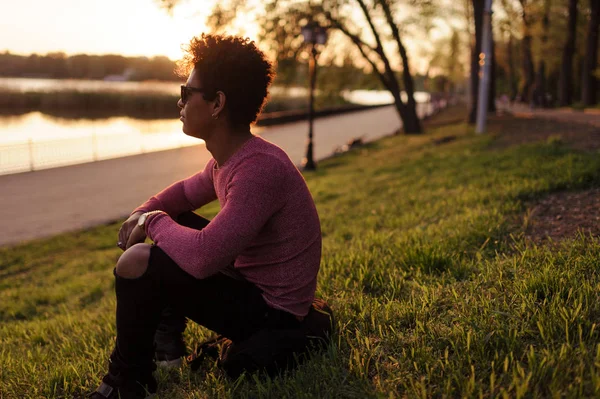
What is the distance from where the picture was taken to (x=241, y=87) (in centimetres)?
235

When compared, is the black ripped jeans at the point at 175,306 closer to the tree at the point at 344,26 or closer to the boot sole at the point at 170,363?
the boot sole at the point at 170,363

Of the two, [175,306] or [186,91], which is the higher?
[186,91]

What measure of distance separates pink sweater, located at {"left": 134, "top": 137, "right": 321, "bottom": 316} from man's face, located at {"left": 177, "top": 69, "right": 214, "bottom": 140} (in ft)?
0.66

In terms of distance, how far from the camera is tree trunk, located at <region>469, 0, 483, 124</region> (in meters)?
19.1

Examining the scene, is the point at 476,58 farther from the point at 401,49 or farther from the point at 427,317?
the point at 427,317

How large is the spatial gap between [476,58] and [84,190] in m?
15.3

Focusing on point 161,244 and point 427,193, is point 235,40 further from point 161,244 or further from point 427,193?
point 427,193

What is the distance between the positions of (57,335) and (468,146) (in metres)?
10.3

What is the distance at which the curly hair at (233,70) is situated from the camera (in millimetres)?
2330

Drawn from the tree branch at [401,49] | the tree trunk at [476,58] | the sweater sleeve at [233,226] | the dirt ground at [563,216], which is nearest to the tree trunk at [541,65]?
the tree branch at [401,49]

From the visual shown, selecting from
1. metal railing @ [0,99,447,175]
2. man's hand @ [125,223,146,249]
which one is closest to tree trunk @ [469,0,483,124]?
metal railing @ [0,99,447,175]

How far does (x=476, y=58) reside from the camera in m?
20.6

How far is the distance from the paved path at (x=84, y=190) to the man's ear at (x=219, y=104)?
7.82 meters

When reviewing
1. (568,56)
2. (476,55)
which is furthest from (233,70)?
(568,56)
